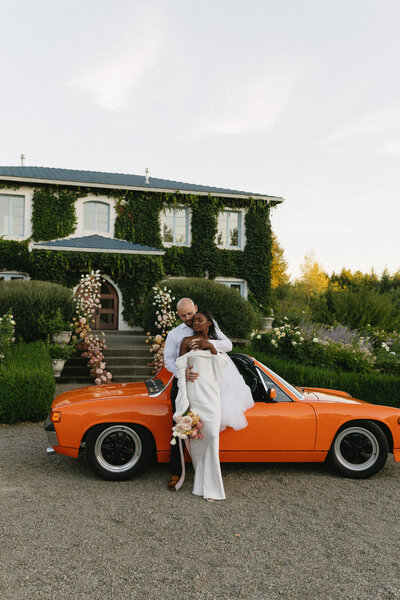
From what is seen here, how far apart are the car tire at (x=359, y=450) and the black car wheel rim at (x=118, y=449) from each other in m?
2.10

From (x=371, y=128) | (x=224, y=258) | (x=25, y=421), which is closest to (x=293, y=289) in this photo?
(x=224, y=258)

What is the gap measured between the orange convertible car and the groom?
21cm

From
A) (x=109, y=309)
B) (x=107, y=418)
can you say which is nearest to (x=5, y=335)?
(x=107, y=418)

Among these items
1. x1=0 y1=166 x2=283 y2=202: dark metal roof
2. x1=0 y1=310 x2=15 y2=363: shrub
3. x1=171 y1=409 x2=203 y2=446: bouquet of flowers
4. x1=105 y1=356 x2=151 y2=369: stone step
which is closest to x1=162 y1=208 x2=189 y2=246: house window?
x1=0 y1=166 x2=283 y2=202: dark metal roof

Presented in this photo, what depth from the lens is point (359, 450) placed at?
497 centimetres

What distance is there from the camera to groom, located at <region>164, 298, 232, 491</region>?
4.50 metres

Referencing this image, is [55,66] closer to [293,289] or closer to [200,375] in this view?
[200,375]

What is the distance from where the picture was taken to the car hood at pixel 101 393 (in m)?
4.86

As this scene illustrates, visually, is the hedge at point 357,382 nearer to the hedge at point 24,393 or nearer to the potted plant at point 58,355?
the hedge at point 24,393

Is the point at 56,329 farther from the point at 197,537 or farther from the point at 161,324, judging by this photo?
the point at 197,537

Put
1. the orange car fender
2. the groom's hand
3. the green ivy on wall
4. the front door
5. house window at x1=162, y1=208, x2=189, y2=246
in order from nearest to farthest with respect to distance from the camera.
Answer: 1. the groom's hand
2. the orange car fender
3. the green ivy on wall
4. the front door
5. house window at x1=162, y1=208, x2=189, y2=246

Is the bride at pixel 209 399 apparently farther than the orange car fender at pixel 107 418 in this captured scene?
No

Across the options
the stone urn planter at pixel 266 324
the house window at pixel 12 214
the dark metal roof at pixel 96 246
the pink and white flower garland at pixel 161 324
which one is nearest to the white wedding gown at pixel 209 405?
the pink and white flower garland at pixel 161 324

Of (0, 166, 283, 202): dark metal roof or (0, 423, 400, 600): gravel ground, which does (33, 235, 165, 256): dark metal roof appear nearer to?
(0, 166, 283, 202): dark metal roof
